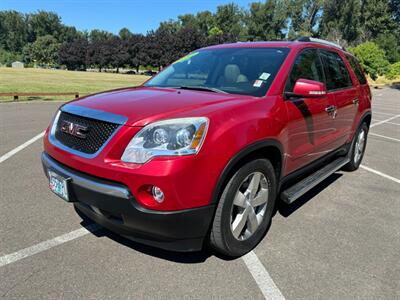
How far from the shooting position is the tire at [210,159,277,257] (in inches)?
111

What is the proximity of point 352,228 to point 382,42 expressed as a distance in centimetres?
7933

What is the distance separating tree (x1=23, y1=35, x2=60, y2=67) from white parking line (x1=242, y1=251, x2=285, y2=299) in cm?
12875

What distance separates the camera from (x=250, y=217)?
3184mm

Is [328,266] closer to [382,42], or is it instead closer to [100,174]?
[100,174]

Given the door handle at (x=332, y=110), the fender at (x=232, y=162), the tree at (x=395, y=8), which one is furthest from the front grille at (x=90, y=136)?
the tree at (x=395, y=8)

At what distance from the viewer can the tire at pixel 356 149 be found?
18.8 feet

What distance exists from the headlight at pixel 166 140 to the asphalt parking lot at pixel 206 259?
38.9 inches

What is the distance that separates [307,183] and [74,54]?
109389mm

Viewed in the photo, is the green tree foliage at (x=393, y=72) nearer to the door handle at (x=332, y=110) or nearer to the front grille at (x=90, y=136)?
the door handle at (x=332, y=110)

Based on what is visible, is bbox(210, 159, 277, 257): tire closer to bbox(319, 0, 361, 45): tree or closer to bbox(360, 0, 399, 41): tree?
bbox(319, 0, 361, 45): tree

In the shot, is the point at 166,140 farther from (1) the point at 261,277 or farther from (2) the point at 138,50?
(2) the point at 138,50

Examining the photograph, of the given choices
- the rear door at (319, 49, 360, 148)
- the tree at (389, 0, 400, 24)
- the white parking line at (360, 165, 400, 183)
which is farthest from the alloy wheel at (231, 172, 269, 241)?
the tree at (389, 0, 400, 24)

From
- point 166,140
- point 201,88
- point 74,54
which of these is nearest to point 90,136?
point 166,140

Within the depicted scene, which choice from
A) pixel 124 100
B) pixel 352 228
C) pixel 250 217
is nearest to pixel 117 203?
pixel 124 100
